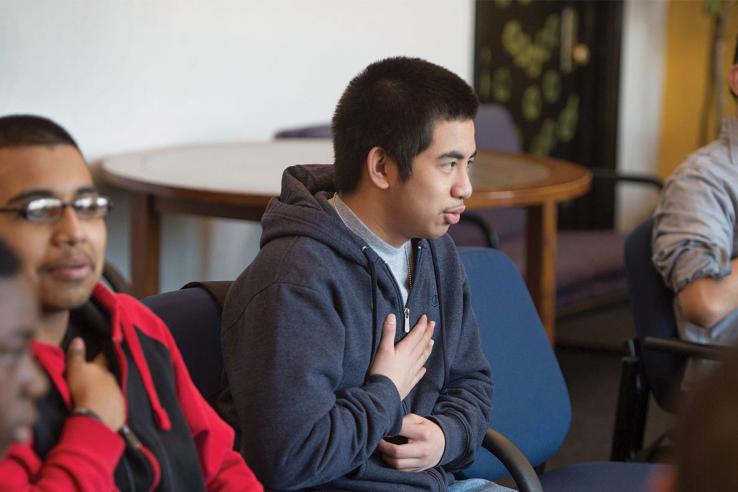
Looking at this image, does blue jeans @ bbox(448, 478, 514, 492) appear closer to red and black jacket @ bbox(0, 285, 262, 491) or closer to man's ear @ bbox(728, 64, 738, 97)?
red and black jacket @ bbox(0, 285, 262, 491)

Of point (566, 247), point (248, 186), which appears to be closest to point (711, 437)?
point (248, 186)

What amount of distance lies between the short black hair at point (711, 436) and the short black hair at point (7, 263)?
53cm

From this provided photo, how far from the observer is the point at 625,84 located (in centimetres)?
575

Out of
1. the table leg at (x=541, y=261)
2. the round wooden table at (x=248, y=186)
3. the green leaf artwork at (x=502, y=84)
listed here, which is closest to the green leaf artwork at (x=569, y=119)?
the green leaf artwork at (x=502, y=84)

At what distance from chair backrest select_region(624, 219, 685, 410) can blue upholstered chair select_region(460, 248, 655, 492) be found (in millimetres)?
370

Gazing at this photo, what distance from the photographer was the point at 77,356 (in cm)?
128

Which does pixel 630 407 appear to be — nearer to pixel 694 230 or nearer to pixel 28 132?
pixel 694 230

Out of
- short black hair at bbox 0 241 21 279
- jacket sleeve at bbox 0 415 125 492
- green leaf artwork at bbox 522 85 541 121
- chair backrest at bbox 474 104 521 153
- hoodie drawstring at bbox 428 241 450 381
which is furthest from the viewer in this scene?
green leaf artwork at bbox 522 85 541 121

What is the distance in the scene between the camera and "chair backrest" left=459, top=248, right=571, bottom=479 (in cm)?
210

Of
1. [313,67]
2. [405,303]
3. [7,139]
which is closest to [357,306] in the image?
[405,303]

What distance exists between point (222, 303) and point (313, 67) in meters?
2.40

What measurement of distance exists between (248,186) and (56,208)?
1685 millimetres

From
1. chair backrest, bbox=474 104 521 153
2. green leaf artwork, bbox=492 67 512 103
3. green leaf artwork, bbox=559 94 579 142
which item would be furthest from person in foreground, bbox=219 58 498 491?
green leaf artwork, bbox=559 94 579 142

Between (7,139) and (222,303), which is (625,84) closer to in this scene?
(222,303)
